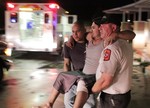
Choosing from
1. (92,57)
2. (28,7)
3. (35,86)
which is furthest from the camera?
(28,7)

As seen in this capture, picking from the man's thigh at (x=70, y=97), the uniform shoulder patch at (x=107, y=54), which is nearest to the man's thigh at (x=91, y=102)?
the man's thigh at (x=70, y=97)

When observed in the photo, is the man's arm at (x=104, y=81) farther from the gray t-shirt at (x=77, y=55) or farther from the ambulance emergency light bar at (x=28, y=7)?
the ambulance emergency light bar at (x=28, y=7)

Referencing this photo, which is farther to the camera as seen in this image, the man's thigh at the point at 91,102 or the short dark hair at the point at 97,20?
the man's thigh at the point at 91,102

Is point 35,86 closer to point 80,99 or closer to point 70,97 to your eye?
point 70,97

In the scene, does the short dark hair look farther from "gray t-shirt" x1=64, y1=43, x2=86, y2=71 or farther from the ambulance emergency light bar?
the ambulance emergency light bar

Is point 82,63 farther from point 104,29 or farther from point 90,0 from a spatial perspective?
point 90,0

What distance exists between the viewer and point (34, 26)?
15852 millimetres

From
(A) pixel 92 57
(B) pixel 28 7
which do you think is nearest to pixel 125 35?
(A) pixel 92 57

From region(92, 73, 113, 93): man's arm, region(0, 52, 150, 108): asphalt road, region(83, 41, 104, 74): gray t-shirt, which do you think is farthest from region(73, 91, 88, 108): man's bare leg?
region(0, 52, 150, 108): asphalt road

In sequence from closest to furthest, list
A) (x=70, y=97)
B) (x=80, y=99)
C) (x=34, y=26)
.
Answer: (x=80, y=99) < (x=70, y=97) < (x=34, y=26)

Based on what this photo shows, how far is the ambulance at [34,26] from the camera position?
15.3 m

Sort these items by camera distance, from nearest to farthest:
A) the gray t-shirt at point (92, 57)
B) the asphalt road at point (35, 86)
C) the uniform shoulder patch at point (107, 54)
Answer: the uniform shoulder patch at point (107, 54), the gray t-shirt at point (92, 57), the asphalt road at point (35, 86)

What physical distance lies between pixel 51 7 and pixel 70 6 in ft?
137

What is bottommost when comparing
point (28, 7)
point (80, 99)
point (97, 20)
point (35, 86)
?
point (35, 86)
